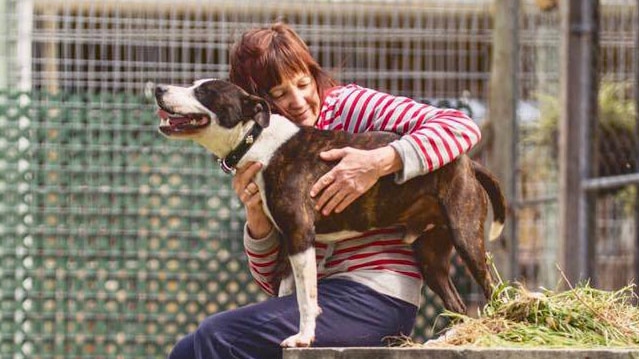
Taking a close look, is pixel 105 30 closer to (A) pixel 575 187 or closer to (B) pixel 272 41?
(A) pixel 575 187

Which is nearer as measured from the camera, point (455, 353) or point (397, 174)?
point (455, 353)

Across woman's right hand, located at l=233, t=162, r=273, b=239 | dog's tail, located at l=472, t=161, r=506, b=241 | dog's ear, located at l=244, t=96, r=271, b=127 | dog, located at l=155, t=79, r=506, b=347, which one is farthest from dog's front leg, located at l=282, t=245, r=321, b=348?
dog's tail, located at l=472, t=161, r=506, b=241

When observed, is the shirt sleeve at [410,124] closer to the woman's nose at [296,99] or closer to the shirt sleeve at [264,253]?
the woman's nose at [296,99]

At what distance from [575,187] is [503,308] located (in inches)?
123

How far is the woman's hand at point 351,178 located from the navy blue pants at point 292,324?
296 mm

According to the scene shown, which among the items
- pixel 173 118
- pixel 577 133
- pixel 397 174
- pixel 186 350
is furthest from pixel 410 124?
pixel 577 133

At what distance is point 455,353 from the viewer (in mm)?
3377

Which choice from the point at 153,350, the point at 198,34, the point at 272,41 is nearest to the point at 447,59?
the point at 198,34

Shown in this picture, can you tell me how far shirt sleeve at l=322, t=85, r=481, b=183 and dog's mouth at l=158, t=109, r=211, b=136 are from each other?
1.82ft

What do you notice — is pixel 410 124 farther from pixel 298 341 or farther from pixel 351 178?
pixel 298 341

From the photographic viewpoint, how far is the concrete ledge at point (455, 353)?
3324mm

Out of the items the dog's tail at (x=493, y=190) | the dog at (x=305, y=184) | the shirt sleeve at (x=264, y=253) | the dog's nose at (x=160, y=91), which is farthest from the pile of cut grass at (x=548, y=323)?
the dog's nose at (x=160, y=91)

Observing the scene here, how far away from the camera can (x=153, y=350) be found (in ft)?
26.7

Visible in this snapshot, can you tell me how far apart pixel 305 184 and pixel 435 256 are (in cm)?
52
